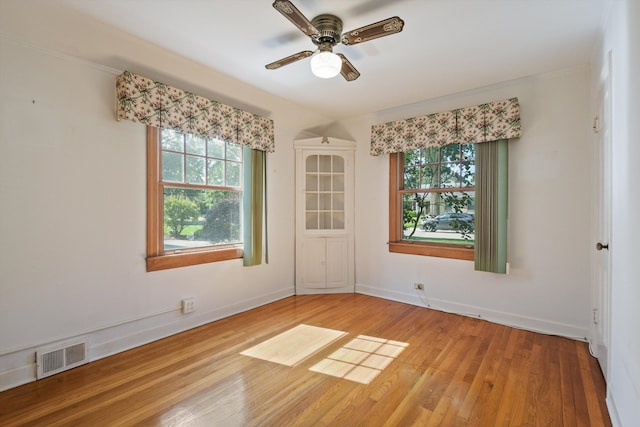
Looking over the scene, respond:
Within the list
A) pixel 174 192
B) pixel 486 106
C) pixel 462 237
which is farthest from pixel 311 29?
pixel 462 237

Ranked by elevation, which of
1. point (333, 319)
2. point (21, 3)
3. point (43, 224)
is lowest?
point (333, 319)

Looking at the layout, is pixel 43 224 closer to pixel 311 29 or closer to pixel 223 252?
pixel 223 252

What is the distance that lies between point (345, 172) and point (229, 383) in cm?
316

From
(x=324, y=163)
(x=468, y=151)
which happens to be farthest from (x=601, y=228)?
(x=324, y=163)

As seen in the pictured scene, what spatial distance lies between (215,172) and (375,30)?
7.56 ft

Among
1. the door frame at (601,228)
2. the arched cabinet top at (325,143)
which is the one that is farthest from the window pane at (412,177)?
the door frame at (601,228)

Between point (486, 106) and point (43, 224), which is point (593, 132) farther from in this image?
point (43, 224)

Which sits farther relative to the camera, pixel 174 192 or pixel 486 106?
pixel 486 106

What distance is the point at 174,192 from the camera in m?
3.07

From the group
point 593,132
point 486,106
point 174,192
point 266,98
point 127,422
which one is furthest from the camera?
point 266,98

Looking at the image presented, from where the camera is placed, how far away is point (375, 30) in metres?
1.90

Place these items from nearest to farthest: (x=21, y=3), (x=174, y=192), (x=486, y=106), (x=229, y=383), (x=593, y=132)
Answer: (x=21, y=3) → (x=229, y=383) → (x=593, y=132) → (x=174, y=192) → (x=486, y=106)

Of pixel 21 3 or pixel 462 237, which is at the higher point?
pixel 21 3

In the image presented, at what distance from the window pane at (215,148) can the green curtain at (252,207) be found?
272mm
